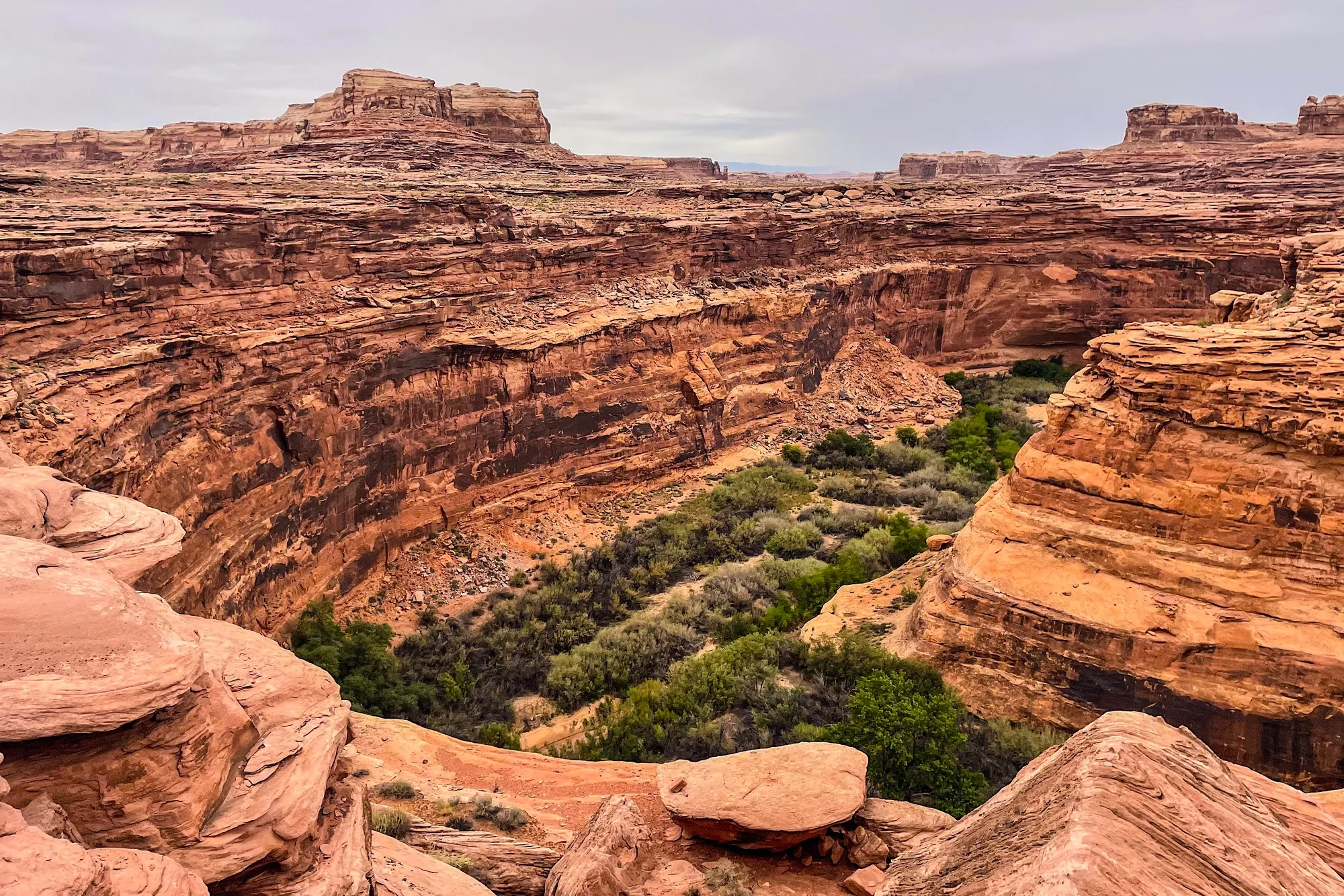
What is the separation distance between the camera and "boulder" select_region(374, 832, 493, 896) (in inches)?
268

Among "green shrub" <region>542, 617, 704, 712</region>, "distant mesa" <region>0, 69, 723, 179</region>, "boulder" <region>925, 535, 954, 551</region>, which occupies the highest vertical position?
"distant mesa" <region>0, 69, 723, 179</region>

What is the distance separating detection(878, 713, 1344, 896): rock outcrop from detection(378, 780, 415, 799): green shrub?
6.97m

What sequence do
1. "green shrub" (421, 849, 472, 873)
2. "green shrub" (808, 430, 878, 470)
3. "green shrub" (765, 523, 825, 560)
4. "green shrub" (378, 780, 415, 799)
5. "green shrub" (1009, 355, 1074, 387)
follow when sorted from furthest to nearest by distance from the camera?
"green shrub" (1009, 355, 1074, 387), "green shrub" (808, 430, 878, 470), "green shrub" (765, 523, 825, 560), "green shrub" (378, 780, 415, 799), "green shrub" (421, 849, 472, 873)

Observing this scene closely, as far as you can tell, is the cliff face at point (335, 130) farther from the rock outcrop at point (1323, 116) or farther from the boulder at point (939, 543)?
the rock outcrop at point (1323, 116)

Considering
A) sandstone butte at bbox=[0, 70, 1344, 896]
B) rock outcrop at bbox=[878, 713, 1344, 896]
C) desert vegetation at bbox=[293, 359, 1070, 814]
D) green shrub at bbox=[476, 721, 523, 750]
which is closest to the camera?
rock outcrop at bbox=[878, 713, 1344, 896]

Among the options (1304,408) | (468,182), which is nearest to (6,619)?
(1304,408)

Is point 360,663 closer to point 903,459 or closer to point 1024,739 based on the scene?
point 1024,739

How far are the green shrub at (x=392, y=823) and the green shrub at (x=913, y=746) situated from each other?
6183 millimetres

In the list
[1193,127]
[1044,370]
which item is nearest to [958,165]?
[1193,127]

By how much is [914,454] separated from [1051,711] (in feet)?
55.2

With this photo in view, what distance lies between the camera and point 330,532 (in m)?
17.8

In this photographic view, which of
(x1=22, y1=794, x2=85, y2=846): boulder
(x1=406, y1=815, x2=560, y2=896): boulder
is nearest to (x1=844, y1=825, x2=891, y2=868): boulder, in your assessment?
(x1=406, y1=815, x2=560, y2=896): boulder

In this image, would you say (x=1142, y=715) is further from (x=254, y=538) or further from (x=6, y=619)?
(x=254, y=538)

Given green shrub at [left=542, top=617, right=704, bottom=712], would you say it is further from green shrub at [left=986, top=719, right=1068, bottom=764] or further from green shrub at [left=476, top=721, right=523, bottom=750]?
green shrub at [left=986, top=719, right=1068, bottom=764]
